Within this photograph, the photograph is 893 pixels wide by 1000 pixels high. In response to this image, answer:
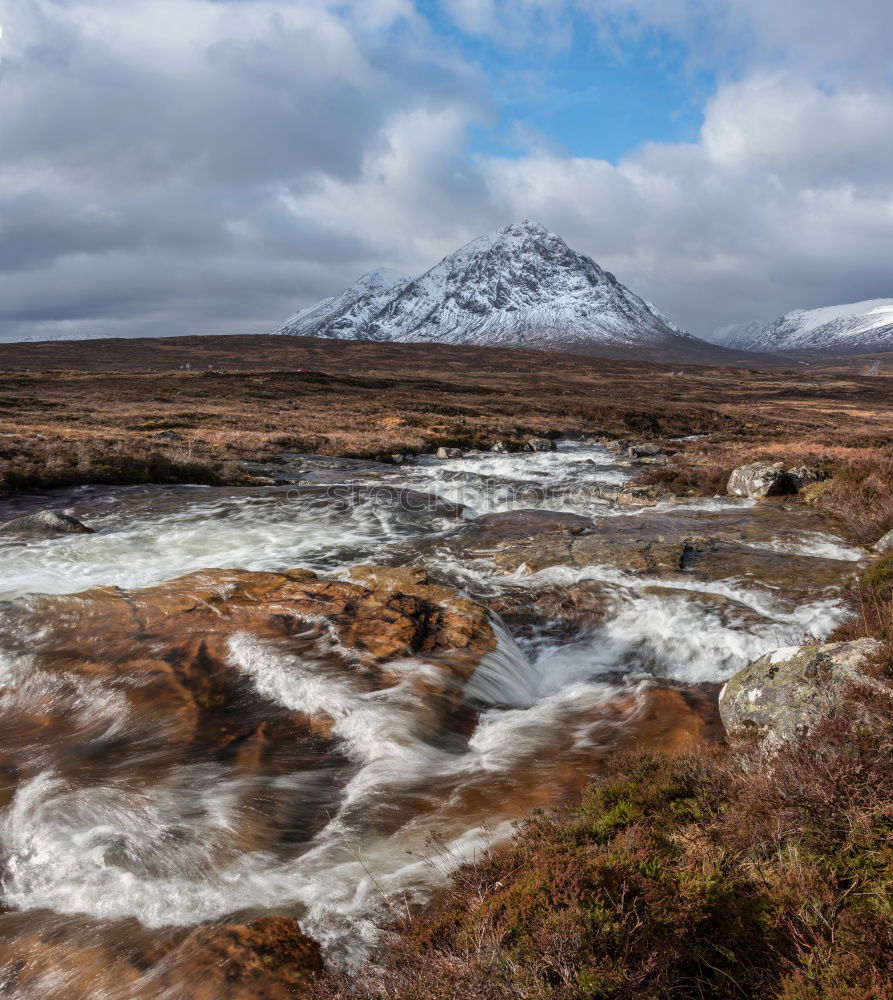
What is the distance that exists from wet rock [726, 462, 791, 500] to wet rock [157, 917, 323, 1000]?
19459 mm

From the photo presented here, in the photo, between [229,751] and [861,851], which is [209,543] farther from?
[861,851]

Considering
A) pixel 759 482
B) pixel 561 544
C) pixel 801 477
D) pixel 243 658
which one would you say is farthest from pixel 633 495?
pixel 243 658

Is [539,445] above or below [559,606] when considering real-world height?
above

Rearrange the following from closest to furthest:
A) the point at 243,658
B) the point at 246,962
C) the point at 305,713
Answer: the point at 246,962 → the point at 305,713 → the point at 243,658

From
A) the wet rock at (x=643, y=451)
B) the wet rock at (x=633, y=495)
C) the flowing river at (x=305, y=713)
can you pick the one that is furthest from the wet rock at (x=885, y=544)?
the wet rock at (x=643, y=451)

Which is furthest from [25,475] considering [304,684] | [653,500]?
[653,500]

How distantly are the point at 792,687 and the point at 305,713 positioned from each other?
16.8ft

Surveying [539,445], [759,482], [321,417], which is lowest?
[759,482]

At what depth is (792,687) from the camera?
16.4 ft

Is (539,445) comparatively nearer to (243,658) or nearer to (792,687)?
(243,658)

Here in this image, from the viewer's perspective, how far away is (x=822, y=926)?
286 centimetres

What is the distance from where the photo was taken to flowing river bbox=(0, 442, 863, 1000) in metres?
3.97

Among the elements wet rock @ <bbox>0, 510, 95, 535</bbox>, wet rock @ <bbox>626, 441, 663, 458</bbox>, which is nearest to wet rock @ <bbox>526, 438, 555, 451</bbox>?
wet rock @ <bbox>626, 441, 663, 458</bbox>

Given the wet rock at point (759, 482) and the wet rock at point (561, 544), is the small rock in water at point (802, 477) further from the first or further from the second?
the wet rock at point (561, 544)
